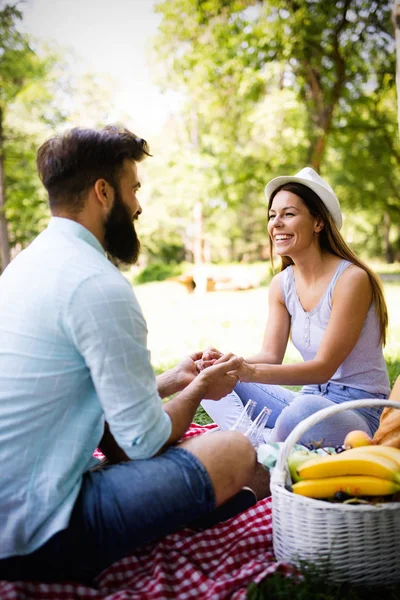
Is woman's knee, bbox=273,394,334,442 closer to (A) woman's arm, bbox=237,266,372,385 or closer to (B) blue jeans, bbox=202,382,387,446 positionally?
(B) blue jeans, bbox=202,382,387,446

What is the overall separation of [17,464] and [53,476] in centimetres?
13

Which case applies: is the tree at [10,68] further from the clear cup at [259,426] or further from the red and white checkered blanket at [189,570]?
the red and white checkered blanket at [189,570]

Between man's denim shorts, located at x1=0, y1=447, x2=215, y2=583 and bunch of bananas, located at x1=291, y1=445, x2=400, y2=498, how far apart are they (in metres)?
0.39

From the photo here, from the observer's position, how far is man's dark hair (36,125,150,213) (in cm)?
207

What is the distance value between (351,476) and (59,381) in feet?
3.71

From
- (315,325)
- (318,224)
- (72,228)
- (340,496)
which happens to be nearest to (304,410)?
(315,325)

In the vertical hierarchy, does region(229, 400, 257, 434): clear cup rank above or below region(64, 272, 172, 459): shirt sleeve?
below

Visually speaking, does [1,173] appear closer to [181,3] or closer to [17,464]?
[181,3]

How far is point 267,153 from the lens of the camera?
15.2 m

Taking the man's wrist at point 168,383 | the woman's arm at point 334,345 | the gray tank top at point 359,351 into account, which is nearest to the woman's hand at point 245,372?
the woman's arm at point 334,345

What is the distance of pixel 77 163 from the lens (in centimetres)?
207

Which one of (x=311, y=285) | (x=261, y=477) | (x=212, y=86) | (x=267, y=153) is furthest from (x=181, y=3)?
(x=261, y=477)

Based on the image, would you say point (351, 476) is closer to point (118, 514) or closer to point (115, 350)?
point (118, 514)

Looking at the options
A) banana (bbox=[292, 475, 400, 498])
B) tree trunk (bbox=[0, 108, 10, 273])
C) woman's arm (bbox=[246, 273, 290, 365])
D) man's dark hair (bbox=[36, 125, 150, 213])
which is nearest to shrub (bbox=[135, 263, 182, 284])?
tree trunk (bbox=[0, 108, 10, 273])
